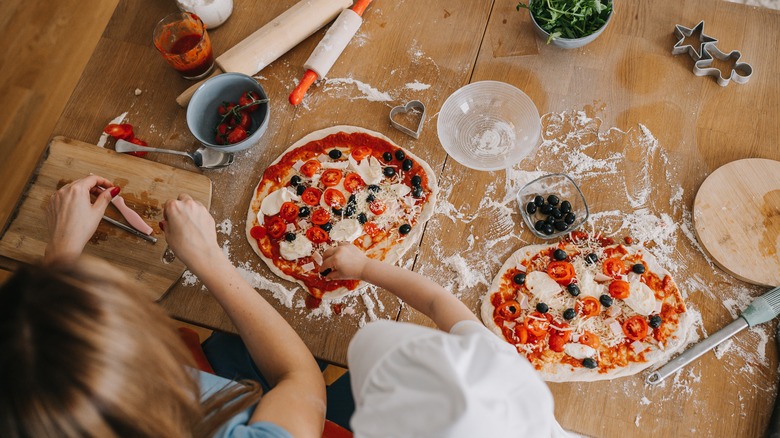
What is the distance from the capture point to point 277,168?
74.6 inches

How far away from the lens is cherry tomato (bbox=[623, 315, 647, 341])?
1.68m

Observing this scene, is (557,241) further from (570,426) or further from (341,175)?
(341,175)

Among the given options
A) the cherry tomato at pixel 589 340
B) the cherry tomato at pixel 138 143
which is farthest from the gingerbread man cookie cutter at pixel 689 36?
the cherry tomato at pixel 138 143

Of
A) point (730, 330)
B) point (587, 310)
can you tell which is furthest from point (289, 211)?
point (730, 330)

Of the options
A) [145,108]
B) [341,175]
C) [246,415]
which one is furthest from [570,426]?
[145,108]

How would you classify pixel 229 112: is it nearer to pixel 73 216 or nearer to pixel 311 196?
pixel 311 196

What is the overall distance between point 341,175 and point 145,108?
0.84m

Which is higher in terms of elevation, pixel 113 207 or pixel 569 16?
pixel 569 16

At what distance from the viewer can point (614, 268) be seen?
1.74 m

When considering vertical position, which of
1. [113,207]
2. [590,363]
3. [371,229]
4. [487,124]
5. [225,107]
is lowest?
[590,363]

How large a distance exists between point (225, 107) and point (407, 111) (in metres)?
0.68

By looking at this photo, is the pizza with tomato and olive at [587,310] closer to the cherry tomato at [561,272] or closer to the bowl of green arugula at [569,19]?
the cherry tomato at [561,272]

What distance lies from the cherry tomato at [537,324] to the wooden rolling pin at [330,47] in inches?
45.6

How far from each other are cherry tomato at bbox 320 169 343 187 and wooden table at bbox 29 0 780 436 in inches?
8.7
